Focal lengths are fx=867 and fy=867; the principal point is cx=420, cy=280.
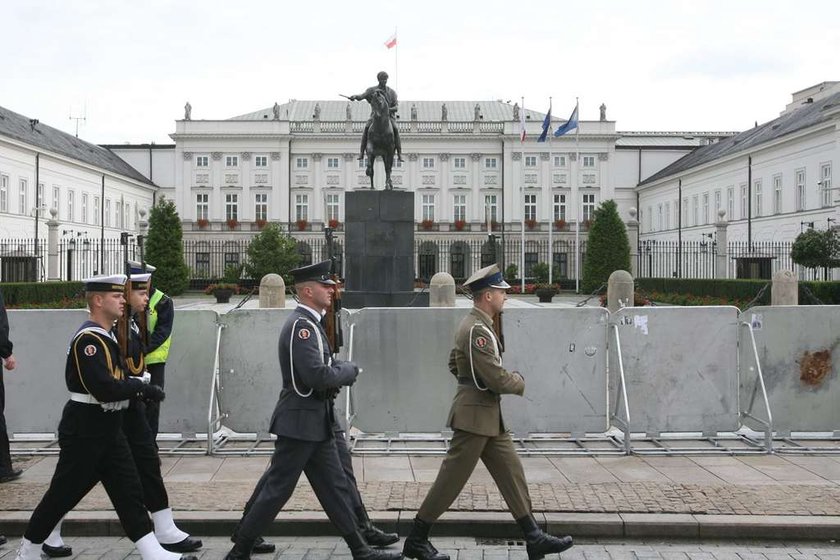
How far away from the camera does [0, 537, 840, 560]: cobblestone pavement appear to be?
6.22 meters

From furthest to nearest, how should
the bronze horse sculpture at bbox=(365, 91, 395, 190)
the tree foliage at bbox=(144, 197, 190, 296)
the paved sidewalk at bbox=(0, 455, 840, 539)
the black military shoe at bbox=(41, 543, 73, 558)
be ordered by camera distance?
the tree foliage at bbox=(144, 197, 190, 296), the bronze horse sculpture at bbox=(365, 91, 395, 190), the paved sidewalk at bbox=(0, 455, 840, 539), the black military shoe at bbox=(41, 543, 73, 558)

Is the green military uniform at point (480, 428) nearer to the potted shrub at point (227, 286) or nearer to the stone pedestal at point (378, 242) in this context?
the stone pedestal at point (378, 242)

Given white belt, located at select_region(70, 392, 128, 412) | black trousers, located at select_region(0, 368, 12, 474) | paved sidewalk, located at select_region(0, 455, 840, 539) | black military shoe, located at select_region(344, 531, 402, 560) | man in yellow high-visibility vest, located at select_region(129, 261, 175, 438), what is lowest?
paved sidewalk, located at select_region(0, 455, 840, 539)

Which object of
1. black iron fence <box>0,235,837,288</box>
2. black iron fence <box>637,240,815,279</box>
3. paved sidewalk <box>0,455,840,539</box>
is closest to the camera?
paved sidewalk <box>0,455,840,539</box>

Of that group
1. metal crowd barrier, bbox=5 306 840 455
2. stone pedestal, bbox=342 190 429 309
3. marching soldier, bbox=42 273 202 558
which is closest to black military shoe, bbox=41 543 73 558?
marching soldier, bbox=42 273 202 558

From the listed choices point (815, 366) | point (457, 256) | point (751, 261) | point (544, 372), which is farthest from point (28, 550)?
point (457, 256)

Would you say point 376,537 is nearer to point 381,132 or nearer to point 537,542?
point 537,542

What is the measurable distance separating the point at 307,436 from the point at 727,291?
93.4 ft

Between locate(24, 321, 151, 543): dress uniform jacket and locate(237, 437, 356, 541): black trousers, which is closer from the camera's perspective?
locate(24, 321, 151, 543): dress uniform jacket

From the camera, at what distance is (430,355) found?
385 inches

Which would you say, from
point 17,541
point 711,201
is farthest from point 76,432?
point 711,201

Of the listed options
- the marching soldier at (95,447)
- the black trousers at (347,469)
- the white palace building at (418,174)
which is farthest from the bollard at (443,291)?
the white palace building at (418,174)

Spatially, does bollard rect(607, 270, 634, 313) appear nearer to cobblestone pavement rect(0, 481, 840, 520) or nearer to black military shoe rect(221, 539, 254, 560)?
cobblestone pavement rect(0, 481, 840, 520)

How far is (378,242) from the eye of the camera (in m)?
20.0
